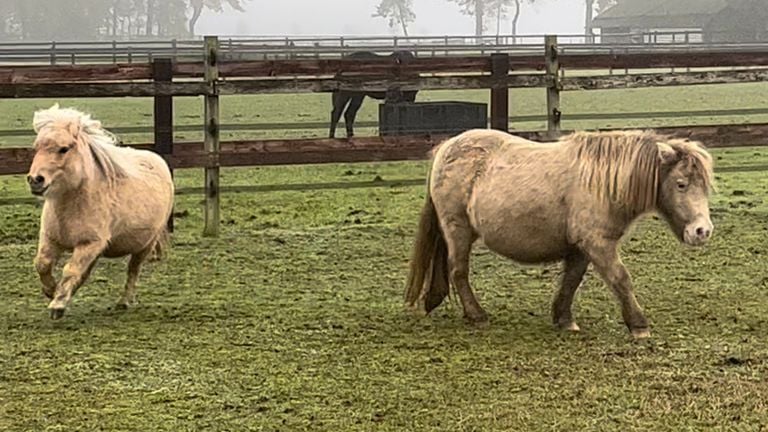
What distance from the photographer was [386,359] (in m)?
4.77

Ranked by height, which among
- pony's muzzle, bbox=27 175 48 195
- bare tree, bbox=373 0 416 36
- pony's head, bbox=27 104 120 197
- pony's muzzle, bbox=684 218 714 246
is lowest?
pony's muzzle, bbox=684 218 714 246

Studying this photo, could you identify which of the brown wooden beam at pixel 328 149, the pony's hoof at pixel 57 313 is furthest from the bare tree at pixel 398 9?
the pony's hoof at pixel 57 313

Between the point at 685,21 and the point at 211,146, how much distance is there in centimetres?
5582

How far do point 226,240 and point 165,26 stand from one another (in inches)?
3341

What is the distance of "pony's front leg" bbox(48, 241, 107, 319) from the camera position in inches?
216

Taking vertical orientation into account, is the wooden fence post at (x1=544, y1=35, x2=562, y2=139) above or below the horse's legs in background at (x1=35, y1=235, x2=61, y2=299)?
above

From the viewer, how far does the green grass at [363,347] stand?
396cm

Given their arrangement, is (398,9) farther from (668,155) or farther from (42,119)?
(668,155)

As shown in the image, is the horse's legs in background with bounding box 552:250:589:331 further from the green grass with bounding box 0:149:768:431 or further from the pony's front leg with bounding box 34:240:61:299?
the pony's front leg with bounding box 34:240:61:299

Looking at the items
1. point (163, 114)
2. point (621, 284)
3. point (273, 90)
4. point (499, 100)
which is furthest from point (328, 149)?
point (621, 284)

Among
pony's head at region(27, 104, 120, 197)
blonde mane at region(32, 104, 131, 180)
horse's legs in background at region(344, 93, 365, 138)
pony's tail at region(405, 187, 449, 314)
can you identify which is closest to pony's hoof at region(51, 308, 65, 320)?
pony's head at region(27, 104, 120, 197)

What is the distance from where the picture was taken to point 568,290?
5445 mm

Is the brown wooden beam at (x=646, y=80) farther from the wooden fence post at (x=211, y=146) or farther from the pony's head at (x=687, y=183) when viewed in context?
the pony's head at (x=687, y=183)

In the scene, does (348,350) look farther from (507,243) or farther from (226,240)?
(226,240)
